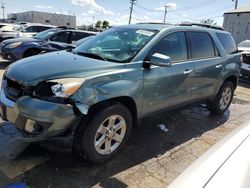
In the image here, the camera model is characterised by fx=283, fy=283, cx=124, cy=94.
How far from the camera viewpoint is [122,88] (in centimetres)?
338

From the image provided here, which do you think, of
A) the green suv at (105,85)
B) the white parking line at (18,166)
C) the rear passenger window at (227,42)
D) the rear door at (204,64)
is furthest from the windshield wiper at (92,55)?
the rear passenger window at (227,42)

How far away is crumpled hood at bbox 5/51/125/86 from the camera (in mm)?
3127

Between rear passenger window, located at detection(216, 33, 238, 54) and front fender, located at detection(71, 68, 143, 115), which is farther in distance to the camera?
rear passenger window, located at detection(216, 33, 238, 54)

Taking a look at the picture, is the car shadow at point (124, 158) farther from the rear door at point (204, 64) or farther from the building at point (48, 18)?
the building at point (48, 18)

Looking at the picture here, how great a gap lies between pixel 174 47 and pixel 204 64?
831 millimetres

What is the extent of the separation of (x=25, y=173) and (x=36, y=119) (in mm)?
706

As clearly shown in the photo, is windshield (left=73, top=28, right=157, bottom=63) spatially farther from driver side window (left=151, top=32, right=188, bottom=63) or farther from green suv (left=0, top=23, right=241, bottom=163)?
driver side window (left=151, top=32, right=188, bottom=63)

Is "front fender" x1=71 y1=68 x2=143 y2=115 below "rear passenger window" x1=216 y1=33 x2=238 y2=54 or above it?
below

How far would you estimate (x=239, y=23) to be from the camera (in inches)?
1416

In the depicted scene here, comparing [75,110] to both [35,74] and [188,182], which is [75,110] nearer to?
[35,74]

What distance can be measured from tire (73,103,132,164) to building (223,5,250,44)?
34918 millimetres

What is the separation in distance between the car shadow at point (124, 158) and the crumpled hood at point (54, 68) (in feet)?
3.42

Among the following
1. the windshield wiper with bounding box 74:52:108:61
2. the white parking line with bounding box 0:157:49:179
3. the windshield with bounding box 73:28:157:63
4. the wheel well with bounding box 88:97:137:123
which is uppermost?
the windshield with bounding box 73:28:157:63

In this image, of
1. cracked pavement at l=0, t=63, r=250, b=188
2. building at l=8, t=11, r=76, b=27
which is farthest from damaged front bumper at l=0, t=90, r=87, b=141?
building at l=8, t=11, r=76, b=27
